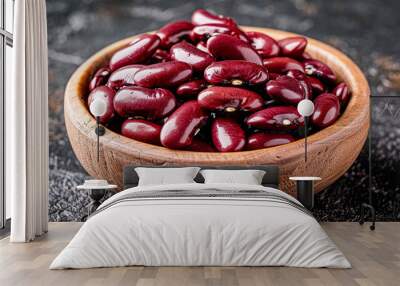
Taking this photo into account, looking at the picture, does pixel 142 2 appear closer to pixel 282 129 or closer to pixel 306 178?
pixel 282 129

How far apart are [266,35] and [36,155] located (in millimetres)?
2802

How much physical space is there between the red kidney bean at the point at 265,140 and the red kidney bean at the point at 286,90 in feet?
1.22

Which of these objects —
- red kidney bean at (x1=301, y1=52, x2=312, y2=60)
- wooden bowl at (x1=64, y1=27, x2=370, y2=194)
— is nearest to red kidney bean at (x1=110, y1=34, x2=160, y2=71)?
wooden bowl at (x1=64, y1=27, x2=370, y2=194)

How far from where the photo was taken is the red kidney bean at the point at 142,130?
5.86m

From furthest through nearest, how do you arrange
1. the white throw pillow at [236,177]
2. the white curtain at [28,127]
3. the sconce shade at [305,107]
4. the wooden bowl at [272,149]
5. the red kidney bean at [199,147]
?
the red kidney bean at [199,147] < the wooden bowl at [272,149] < the sconce shade at [305,107] < the white throw pillow at [236,177] < the white curtain at [28,127]

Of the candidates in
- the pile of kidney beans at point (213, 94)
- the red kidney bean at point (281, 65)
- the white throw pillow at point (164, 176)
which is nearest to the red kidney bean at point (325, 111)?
the pile of kidney beans at point (213, 94)

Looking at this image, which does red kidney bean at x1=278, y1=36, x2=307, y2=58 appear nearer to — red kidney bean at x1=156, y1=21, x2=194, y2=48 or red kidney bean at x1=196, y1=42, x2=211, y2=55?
red kidney bean at x1=196, y1=42, x2=211, y2=55

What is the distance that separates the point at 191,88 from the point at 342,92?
1591 millimetres

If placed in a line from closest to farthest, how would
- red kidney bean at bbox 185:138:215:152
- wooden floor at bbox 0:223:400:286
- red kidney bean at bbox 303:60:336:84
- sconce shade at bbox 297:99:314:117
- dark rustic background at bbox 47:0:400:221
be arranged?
wooden floor at bbox 0:223:400:286
sconce shade at bbox 297:99:314:117
red kidney bean at bbox 185:138:215:152
red kidney bean at bbox 303:60:336:84
dark rustic background at bbox 47:0:400:221

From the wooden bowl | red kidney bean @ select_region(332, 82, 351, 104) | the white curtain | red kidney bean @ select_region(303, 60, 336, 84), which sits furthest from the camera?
red kidney bean @ select_region(303, 60, 336, 84)

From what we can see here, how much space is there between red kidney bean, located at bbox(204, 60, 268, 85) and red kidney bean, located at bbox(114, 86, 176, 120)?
0.48 metres

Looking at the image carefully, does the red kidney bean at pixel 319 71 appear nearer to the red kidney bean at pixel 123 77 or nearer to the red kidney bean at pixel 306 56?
the red kidney bean at pixel 306 56

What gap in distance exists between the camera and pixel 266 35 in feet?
20.9

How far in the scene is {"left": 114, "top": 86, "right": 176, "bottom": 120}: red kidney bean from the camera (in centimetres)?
579
